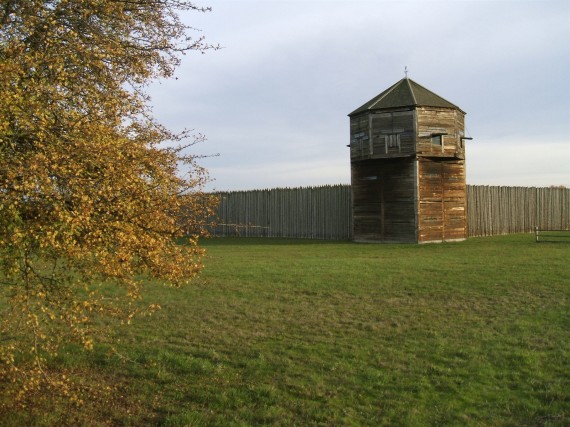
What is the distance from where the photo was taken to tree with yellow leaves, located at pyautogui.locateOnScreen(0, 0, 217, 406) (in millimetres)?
4039

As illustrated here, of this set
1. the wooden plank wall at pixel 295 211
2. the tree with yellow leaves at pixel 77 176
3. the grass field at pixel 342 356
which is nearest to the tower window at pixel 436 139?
the wooden plank wall at pixel 295 211

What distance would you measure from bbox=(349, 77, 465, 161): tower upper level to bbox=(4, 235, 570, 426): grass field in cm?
1173

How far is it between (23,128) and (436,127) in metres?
22.5

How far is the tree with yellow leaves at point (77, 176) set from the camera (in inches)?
159

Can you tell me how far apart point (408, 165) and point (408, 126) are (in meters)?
1.74

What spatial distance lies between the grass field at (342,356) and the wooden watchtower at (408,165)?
11188 millimetres

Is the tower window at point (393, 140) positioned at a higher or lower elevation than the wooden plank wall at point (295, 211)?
higher

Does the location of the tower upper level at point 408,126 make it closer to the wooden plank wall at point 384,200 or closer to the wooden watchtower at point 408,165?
the wooden watchtower at point 408,165

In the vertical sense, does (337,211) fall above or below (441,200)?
below

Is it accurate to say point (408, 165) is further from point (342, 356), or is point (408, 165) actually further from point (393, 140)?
point (342, 356)

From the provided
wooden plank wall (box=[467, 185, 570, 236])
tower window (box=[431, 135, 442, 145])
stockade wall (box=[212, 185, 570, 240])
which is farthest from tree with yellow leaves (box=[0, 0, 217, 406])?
wooden plank wall (box=[467, 185, 570, 236])

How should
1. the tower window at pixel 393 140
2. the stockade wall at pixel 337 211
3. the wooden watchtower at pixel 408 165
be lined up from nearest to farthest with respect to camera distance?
the wooden watchtower at pixel 408 165, the tower window at pixel 393 140, the stockade wall at pixel 337 211

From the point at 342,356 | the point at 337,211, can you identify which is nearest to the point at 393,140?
the point at 337,211

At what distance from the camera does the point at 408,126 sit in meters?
24.3
